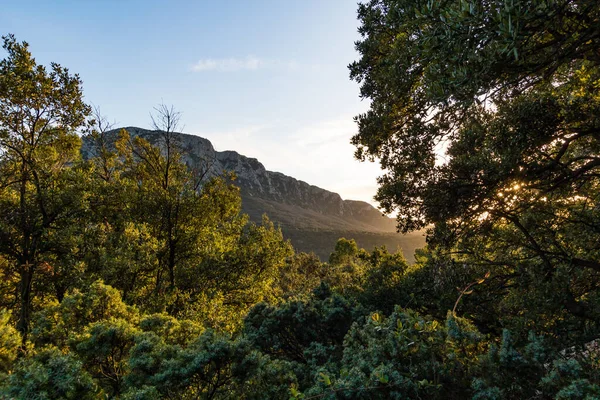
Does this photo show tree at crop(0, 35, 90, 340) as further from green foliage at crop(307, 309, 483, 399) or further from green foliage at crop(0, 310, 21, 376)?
green foliage at crop(307, 309, 483, 399)

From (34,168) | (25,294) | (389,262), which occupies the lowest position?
(25,294)

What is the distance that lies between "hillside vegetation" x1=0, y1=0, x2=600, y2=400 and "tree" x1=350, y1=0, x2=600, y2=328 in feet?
0.16

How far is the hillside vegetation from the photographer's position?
14.0ft

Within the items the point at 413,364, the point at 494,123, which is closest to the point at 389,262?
the point at 494,123

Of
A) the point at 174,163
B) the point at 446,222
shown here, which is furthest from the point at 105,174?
the point at 446,222

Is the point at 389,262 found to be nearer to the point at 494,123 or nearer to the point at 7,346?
the point at 494,123

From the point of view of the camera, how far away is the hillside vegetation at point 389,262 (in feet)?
14.0

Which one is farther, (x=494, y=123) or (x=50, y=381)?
(x=494, y=123)

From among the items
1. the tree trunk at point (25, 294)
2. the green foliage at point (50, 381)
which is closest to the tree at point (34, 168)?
the tree trunk at point (25, 294)

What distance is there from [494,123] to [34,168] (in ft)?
47.6

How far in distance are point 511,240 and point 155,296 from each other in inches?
543

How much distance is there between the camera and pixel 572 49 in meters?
4.93

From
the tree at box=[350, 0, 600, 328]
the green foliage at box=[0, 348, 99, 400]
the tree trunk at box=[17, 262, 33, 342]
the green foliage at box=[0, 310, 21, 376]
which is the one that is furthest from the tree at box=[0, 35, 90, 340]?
the tree at box=[350, 0, 600, 328]

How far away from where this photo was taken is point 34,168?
35.7 ft
